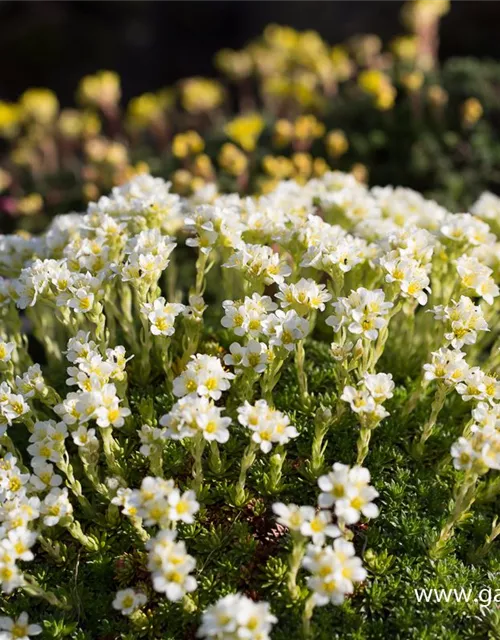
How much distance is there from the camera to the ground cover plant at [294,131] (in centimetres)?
587

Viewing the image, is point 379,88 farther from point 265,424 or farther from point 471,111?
point 265,424

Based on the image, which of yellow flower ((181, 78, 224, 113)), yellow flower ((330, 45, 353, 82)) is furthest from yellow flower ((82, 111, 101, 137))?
yellow flower ((330, 45, 353, 82))

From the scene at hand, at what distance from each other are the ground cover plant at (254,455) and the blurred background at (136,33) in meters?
9.28

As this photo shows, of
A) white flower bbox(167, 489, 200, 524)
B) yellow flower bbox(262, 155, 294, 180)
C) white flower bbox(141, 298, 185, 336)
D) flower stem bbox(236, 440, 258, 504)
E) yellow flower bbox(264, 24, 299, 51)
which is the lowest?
white flower bbox(167, 489, 200, 524)

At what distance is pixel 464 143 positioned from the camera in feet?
20.1

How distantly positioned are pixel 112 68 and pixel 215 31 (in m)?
2.11

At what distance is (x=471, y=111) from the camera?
5605 millimetres

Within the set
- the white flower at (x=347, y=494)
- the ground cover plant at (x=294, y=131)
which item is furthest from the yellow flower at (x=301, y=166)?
the white flower at (x=347, y=494)

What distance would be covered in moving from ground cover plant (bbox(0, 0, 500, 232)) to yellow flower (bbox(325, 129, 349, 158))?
0.05 ft

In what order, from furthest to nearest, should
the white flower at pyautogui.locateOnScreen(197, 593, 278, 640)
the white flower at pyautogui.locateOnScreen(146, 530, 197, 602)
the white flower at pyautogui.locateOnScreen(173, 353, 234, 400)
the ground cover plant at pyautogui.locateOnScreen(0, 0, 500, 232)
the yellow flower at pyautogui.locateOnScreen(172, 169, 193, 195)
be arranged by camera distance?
the ground cover plant at pyautogui.locateOnScreen(0, 0, 500, 232) < the yellow flower at pyautogui.locateOnScreen(172, 169, 193, 195) < the white flower at pyautogui.locateOnScreen(173, 353, 234, 400) < the white flower at pyautogui.locateOnScreen(146, 530, 197, 602) < the white flower at pyautogui.locateOnScreen(197, 593, 278, 640)

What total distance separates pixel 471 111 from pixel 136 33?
30.0ft

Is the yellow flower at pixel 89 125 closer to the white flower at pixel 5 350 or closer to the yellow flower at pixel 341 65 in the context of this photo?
the yellow flower at pixel 341 65

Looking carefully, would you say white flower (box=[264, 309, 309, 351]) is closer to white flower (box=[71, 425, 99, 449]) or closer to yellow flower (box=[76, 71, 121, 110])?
white flower (box=[71, 425, 99, 449])

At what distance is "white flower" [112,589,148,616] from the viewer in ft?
7.61
